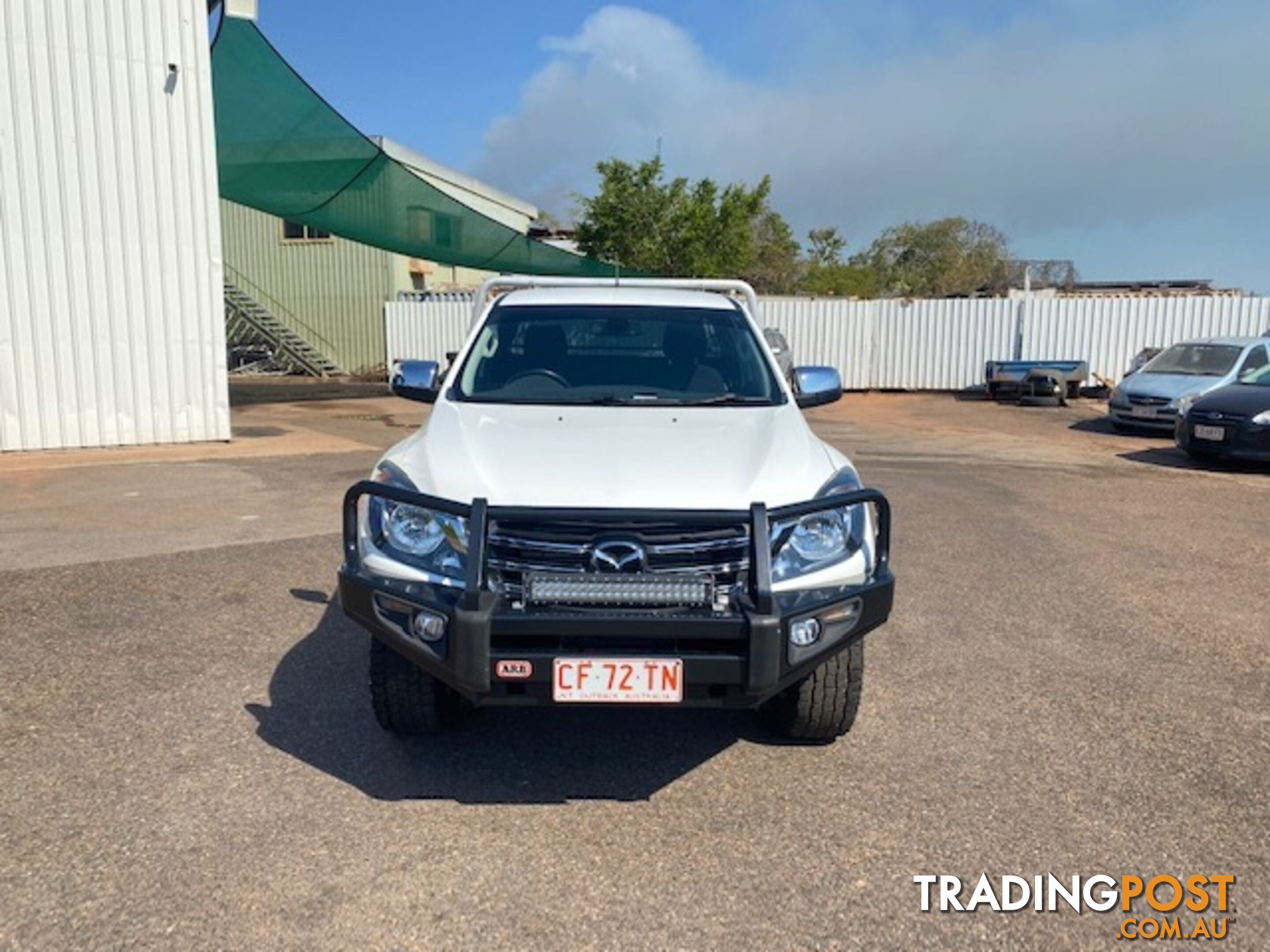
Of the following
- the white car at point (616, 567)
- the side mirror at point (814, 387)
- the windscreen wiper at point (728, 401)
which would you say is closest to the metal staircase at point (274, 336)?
the side mirror at point (814, 387)

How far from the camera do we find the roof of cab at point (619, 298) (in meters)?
4.78

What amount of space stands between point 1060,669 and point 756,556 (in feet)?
7.68

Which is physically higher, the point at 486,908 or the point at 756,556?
the point at 756,556

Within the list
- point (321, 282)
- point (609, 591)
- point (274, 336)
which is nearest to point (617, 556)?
point (609, 591)

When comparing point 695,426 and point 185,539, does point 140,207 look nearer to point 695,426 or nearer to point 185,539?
point 185,539

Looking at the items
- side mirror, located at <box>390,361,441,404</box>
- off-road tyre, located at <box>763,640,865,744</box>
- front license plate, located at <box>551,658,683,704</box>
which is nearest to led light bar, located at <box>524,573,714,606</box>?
front license plate, located at <box>551,658,683,704</box>

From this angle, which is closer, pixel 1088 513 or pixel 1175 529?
pixel 1175 529

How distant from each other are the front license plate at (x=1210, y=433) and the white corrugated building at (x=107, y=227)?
38.8 feet

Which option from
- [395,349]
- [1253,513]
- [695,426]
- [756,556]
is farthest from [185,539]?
[395,349]

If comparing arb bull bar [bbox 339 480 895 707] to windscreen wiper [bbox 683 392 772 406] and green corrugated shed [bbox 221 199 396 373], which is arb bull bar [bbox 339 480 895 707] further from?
green corrugated shed [bbox 221 199 396 373]

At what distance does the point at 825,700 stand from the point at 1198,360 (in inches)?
543

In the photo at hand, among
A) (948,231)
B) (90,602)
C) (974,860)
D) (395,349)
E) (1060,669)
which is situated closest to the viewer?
(974,860)

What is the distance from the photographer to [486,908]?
2.66 m

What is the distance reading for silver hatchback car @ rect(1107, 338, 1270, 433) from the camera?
1386 cm
